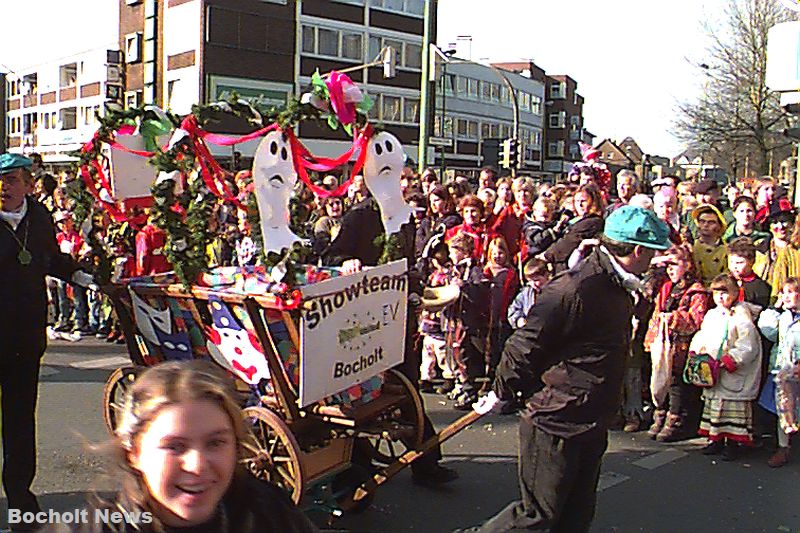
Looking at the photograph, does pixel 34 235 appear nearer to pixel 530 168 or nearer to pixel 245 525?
pixel 245 525

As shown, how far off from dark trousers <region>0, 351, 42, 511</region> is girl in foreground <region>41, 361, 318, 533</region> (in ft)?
8.62

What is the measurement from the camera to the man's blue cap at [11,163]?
4273 mm

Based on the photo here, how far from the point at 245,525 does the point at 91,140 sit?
3.84 metres

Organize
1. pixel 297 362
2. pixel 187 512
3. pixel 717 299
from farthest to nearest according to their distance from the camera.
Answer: pixel 717 299 < pixel 297 362 < pixel 187 512

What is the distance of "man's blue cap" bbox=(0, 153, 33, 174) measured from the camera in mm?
4273

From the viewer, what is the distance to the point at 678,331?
661 cm

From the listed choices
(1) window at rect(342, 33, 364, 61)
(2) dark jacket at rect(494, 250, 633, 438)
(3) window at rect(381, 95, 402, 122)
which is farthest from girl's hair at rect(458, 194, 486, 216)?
(3) window at rect(381, 95, 402, 122)

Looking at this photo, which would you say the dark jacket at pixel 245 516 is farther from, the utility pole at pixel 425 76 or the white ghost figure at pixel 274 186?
the utility pole at pixel 425 76

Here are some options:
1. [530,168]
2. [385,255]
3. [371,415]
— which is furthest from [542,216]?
[530,168]

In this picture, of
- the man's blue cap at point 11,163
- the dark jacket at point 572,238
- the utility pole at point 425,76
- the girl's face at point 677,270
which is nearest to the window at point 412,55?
the utility pole at point 425,76

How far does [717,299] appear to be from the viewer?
6.34 m

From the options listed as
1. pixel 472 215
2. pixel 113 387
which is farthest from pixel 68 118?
pixel 113 387

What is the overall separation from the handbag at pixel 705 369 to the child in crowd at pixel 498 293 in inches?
74.7

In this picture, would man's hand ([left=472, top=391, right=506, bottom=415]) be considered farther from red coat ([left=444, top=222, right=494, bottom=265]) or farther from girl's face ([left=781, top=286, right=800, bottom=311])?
red coat ([left=444, top=222, right=494, bottom=265])
